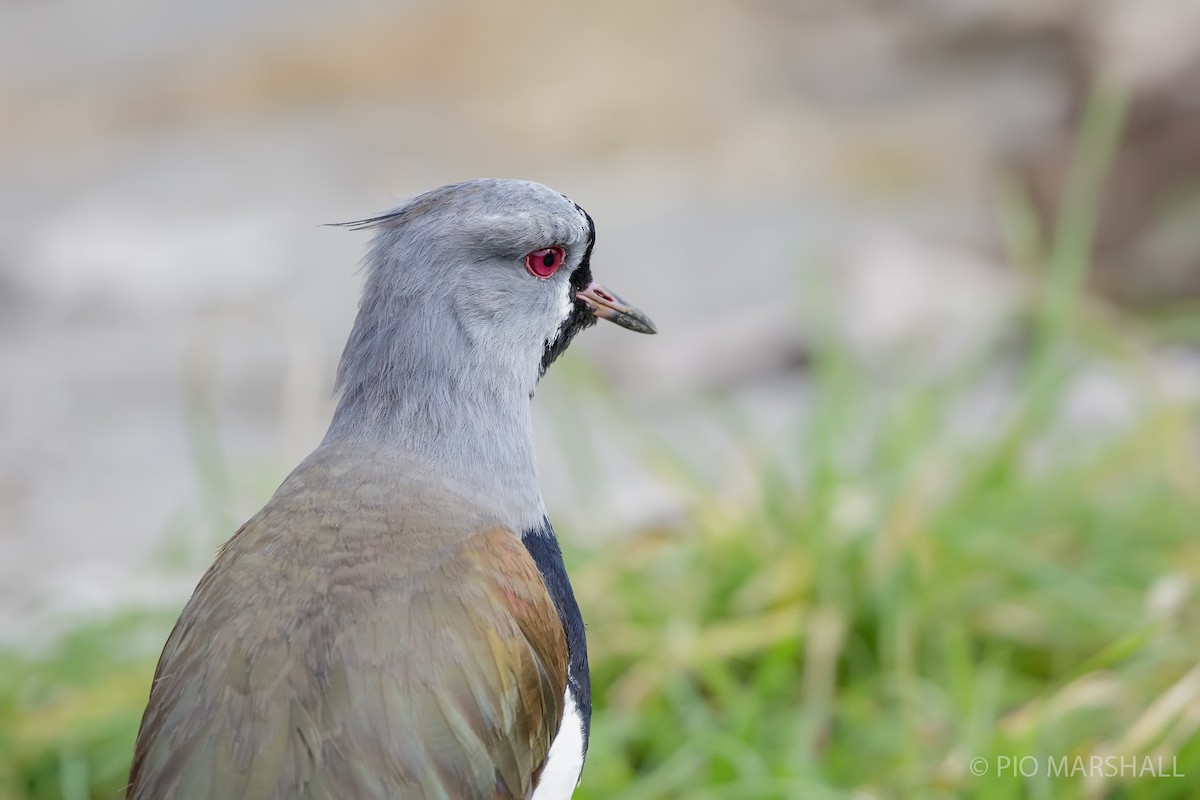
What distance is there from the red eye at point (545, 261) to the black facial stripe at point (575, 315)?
0.05m

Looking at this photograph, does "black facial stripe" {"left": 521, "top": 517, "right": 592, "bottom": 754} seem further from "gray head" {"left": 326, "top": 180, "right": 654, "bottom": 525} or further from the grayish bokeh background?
the grayish bokeh background

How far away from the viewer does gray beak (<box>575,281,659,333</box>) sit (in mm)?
2477

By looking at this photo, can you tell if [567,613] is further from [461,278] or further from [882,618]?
[882,618]

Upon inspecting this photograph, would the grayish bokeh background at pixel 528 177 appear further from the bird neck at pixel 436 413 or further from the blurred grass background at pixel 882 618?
the bird neck at pixel 436 413

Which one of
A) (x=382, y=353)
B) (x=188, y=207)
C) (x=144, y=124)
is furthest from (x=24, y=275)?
(x=382, y=353)

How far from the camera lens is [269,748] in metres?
1.83

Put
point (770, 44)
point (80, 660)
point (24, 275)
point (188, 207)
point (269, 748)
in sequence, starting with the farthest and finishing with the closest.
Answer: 1. point (770, 44)
2. point (188, 207)
3. point (24, 275)
4. point (80, 660)
5. point (269, 748)

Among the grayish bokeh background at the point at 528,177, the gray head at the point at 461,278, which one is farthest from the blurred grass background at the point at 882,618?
the gray head at the point at 461,278

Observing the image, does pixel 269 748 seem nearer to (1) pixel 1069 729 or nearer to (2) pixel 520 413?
(2) pixel 520 413

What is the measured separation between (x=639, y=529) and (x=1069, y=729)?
4.75 ft

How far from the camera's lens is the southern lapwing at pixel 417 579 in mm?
1863

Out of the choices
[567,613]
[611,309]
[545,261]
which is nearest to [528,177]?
[611,309]

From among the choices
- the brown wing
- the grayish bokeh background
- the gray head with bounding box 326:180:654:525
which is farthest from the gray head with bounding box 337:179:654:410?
the grayish bokeh background

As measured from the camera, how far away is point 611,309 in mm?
2492
